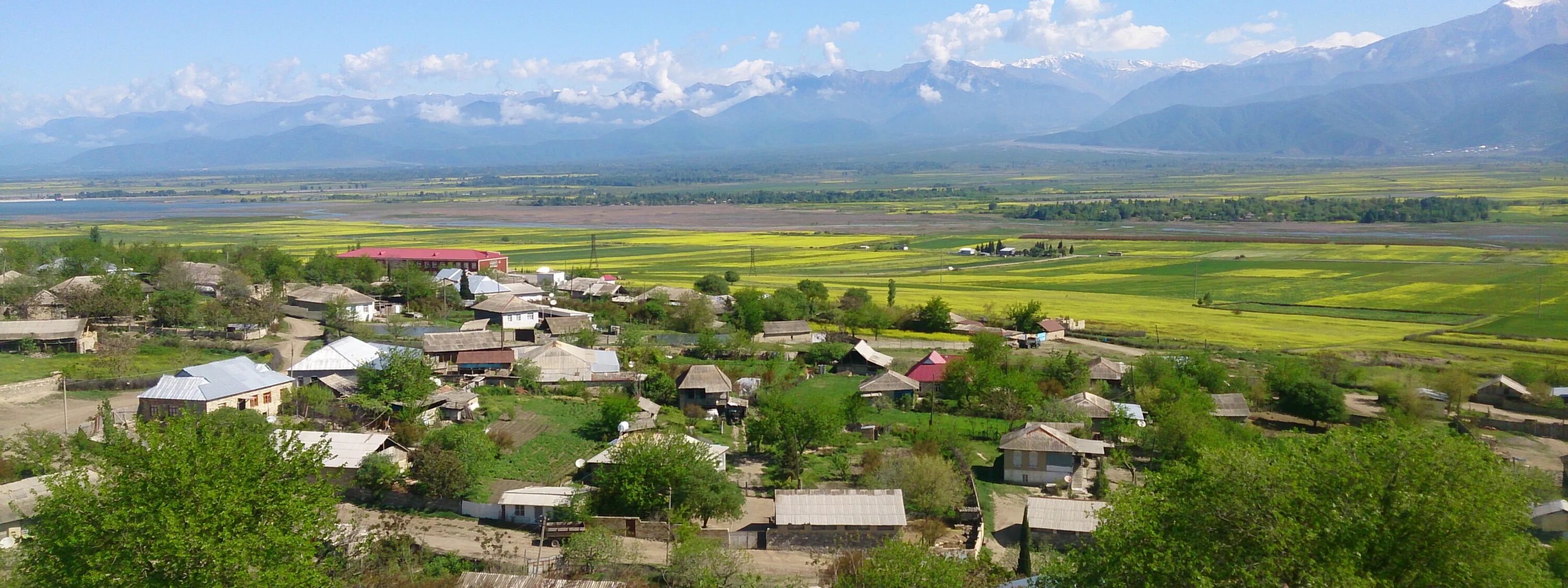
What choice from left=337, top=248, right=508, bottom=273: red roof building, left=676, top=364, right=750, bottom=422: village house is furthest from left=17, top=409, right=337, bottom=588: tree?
left=337, top=248, right=508, bottom=273: red roof building

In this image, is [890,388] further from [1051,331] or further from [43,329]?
[43,329]

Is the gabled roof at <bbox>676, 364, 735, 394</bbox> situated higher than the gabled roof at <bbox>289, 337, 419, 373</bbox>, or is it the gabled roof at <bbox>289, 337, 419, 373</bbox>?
the gabled roof at <bbox>289, 337, 419, 373</bbox>

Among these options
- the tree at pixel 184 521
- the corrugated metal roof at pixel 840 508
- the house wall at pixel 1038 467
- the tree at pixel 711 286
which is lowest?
the house wall at pixel 1038 467

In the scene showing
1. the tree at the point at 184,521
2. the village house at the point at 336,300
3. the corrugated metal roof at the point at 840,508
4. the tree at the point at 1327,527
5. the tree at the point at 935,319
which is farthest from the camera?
the tree at the point at 935,319

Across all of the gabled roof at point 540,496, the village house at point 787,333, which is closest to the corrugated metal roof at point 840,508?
the gabled roof at point 540,496

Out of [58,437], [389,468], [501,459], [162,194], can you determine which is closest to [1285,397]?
[501,459]

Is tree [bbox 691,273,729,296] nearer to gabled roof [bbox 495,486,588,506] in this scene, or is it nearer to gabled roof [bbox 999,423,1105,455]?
gabled roof [bbox 999,423,1105,455]

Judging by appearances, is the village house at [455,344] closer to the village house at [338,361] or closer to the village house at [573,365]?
the village house at [573,365]

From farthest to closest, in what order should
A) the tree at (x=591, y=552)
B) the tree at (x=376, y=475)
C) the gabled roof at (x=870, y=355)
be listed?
the gabled roof at (x=870, y=355)
the tree at (x=376, y=475)
the tree at (x=591, y=552)
